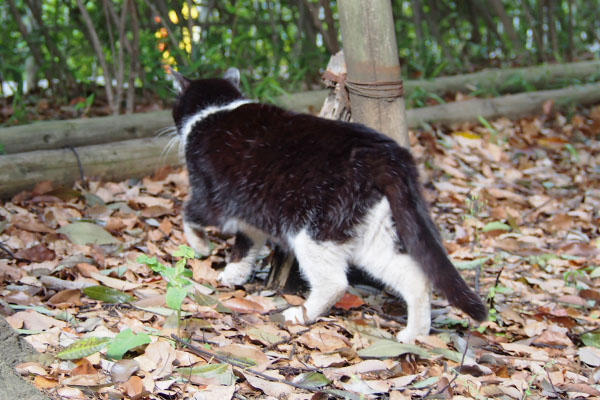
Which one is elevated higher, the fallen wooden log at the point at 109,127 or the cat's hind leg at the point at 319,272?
the fallen wooden log at the point at 109,127

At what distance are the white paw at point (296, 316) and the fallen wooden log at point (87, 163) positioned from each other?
192 cm

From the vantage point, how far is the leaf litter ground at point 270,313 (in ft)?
7.72

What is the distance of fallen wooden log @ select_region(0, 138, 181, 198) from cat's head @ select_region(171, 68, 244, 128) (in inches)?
32.9

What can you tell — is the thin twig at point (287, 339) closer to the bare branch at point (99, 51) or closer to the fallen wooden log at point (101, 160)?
the fallen wooden log at point (101, 160)

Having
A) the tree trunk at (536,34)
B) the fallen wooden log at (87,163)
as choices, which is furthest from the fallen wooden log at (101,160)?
the tree trunk at (536,34)

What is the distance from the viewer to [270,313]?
3.15 meters

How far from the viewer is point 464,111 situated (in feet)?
20.0

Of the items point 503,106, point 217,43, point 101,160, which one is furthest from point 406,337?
point 503,106

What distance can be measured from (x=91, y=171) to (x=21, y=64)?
199cm

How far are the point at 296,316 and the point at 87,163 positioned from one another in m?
2.01

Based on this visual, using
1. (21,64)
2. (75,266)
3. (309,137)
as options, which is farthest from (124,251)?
(21,64)

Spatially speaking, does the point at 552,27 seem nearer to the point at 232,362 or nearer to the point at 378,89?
the point at 378,89

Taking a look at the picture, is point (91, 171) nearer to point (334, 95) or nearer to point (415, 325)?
point (334, 95)

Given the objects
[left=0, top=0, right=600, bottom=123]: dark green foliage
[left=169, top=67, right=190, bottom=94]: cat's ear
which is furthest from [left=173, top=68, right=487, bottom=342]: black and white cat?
[left=0, top=0, right=600, bottom=123]: dark green foliage
